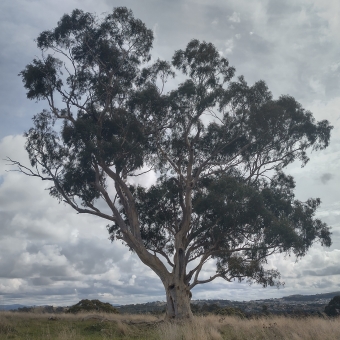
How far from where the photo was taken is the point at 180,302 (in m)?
18.0

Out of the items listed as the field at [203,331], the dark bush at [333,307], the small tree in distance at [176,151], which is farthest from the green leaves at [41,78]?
the dark bush at [333,307]

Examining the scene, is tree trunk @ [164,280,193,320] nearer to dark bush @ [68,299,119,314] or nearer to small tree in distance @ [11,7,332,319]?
small tree in distance @ [11,7,332,319]

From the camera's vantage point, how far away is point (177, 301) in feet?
58.9

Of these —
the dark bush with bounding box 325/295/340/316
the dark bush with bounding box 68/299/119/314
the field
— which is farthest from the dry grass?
the dark bush with bounding box 68/299/119/314

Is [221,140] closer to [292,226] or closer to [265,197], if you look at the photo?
[265,197]

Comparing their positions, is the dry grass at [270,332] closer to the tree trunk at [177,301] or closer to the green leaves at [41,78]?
the tree trunk at [177,301]

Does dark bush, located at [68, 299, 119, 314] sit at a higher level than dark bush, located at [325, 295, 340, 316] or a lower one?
higher

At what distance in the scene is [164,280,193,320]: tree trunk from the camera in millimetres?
17766

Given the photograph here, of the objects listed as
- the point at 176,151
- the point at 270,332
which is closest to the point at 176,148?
the point at 176,151

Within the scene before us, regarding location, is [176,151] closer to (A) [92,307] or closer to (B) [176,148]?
(B) [176,148]

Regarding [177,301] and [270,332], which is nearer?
[270,332]

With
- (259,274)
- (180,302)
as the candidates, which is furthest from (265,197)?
(180,302)

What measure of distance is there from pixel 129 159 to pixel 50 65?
235 inches

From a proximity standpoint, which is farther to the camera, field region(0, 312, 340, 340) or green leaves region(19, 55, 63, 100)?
green leaves region(19, 55, 63, 100)
